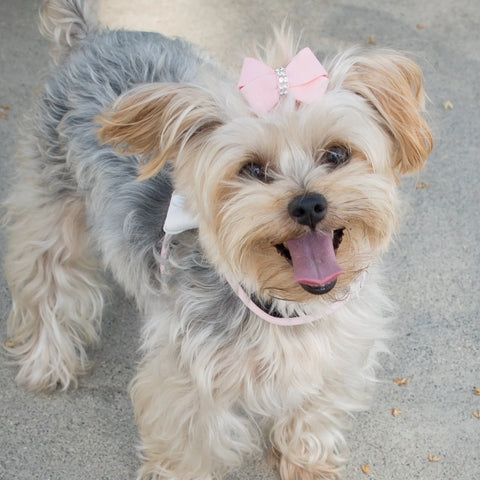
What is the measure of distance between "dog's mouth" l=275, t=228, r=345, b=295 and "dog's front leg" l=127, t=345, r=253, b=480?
510mm

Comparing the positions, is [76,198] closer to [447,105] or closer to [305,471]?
[305,471]

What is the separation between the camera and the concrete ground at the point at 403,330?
280cm

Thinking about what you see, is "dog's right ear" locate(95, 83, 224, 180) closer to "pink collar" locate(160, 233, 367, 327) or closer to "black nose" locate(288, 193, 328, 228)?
"black nose" locate(288, 193, 328, 228)

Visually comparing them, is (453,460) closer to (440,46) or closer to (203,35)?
(440,46)

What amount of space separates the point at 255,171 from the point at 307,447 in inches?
52.3

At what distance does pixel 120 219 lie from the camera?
2.54 meters

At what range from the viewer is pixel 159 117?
196 cm

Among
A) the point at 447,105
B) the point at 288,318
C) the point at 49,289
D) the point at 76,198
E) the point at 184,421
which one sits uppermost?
the point at 288,318

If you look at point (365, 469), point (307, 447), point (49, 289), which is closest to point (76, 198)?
point (49, 289)

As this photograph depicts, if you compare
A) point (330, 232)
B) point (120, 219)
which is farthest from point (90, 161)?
point (330, 232)

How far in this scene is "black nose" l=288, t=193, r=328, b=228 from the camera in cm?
181

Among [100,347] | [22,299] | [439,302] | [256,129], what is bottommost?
[100,347]

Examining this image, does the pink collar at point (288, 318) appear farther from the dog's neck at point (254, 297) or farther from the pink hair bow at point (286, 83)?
the pink hair bow at point (286, 83)

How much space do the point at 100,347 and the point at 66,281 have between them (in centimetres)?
41
